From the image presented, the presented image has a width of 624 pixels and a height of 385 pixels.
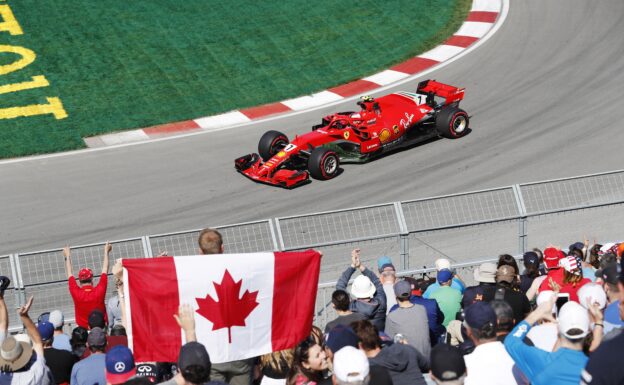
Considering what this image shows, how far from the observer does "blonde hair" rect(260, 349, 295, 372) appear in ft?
25.0

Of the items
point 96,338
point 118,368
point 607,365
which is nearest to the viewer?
point 607,365

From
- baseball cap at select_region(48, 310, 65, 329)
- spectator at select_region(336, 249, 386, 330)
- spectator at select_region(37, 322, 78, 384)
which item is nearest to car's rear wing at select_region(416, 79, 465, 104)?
spectator at select_region(336, 249, 386, 330)

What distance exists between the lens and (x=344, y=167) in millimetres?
18469

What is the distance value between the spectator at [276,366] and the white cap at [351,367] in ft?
5.31

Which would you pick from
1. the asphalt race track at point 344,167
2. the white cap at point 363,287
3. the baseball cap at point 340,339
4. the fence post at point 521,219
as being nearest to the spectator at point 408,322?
the white cap at point 363,287

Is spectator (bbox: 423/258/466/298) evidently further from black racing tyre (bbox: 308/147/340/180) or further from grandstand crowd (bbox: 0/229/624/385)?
black racing tyre (bbox: 308/147/340/180)

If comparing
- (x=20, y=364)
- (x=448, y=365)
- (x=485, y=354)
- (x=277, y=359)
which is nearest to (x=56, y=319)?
(x=20, y=364)

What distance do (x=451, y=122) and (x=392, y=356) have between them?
12592 millimetres

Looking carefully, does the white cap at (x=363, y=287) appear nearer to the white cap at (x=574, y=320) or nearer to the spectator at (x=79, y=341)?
the spectator at (x=79, y=341)

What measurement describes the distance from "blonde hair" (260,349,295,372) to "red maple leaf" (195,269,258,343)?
0.44 metres

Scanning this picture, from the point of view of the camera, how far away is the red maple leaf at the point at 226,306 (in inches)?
319

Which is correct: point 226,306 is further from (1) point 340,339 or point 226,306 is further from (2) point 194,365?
(2) point 194,365

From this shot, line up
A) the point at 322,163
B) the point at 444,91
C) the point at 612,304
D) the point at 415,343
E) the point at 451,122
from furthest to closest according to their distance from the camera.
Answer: the point at 444,91 < the point at 451,122 < the point at 322,163 < the point at 415,343 < the point at 612,304

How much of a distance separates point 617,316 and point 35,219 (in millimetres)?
12039
